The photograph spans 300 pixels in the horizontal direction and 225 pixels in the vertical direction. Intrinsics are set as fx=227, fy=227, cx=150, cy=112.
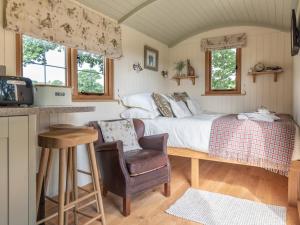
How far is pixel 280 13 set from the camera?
9.93 feet

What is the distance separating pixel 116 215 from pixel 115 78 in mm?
1700

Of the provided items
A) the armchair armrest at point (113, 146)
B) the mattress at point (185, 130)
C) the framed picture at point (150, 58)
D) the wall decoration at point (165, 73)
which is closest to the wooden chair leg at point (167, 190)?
the mattress at point (185, 130)

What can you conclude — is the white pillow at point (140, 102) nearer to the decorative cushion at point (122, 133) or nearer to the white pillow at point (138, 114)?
the white pillow at point (138, 114)

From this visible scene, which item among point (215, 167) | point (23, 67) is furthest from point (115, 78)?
point (215, 167)

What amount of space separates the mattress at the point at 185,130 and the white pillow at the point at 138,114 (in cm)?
7

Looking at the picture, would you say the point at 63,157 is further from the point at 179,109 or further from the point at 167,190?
the point at 179,109

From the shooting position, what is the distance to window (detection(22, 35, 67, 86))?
81.4 inches

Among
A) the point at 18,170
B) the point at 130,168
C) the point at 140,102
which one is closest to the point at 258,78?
the point at 140,102

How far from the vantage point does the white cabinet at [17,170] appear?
99cm

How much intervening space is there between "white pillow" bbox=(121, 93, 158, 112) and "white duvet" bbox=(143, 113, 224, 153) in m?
0.20

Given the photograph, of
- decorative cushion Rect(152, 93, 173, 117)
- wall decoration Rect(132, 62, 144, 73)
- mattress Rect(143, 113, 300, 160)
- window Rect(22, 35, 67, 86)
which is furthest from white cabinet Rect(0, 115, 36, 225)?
wall decoration Rect(132, 62, 144, 73)

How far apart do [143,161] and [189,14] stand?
7.87 ft

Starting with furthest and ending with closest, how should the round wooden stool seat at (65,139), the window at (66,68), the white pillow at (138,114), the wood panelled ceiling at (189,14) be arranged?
1. the white pillow at (138,114)
2. the wood panelled ceiling at (189,14)
3. the window at (66,68)
4. the round wooden stool seat at (65,139)

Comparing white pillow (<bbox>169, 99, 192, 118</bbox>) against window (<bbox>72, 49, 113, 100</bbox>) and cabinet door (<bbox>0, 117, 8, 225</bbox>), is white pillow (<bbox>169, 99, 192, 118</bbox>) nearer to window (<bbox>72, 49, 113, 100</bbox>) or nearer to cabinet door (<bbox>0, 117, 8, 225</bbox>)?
window (<bbox>72, 49, 113, 100</bbox>)
